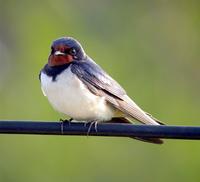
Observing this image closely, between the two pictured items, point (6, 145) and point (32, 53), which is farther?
point (32, 53)

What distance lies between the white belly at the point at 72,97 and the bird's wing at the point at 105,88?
0.05 m

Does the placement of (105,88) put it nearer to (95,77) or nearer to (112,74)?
(95,77)

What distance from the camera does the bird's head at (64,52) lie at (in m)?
5.27

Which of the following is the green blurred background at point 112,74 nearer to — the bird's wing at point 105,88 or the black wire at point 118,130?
the bird's wing at point 105,88

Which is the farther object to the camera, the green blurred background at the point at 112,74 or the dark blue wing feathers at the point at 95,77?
the green blurred background at the point at 112,74

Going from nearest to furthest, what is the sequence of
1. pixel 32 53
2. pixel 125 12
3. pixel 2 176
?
1. pixel 2 176
2. pixel 32 53
3. pixel 125 12

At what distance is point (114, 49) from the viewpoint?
9.85 metres

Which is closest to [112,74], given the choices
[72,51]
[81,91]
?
[72,51]

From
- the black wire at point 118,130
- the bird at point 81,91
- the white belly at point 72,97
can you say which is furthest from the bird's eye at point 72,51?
the black wire at point 118,130

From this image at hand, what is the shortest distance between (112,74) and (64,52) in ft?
12.4

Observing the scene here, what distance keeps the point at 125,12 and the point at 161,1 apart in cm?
53

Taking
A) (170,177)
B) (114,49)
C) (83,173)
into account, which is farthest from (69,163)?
(114,49)

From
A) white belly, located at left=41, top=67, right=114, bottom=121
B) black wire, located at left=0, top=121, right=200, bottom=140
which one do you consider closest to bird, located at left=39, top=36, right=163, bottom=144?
white belly, located at left=41, top=67, right=114, bottom=121

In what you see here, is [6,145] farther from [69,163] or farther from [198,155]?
[198,155]
